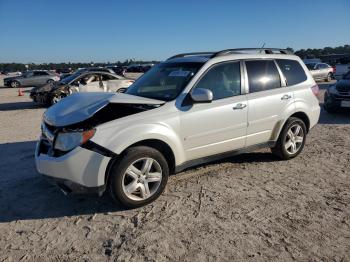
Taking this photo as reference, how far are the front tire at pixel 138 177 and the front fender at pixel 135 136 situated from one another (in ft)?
0.44

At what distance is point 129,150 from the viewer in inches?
166

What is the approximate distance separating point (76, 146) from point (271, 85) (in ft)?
10.9

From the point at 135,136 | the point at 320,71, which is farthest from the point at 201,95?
the point at 320,71

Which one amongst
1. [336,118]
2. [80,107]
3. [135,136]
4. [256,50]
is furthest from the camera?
[336,118]

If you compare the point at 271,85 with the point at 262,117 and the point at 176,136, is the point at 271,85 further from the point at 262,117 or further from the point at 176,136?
the point at 176,136

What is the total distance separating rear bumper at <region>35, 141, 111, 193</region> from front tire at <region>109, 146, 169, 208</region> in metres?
0.16

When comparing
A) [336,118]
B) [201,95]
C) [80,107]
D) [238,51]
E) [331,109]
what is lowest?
[336,118]

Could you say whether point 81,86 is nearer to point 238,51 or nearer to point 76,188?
point 238,51

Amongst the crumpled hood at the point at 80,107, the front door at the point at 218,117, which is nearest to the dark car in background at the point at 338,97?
the front door at the point at 218,117

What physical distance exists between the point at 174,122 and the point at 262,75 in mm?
1930

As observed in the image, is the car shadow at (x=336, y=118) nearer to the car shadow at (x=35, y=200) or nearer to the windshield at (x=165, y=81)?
the windshield at (x=165, y=81)

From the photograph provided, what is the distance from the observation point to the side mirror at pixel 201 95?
457 centimetres

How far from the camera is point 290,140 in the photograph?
20.4 ft

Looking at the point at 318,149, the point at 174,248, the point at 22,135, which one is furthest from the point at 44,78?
the point at 174,248
